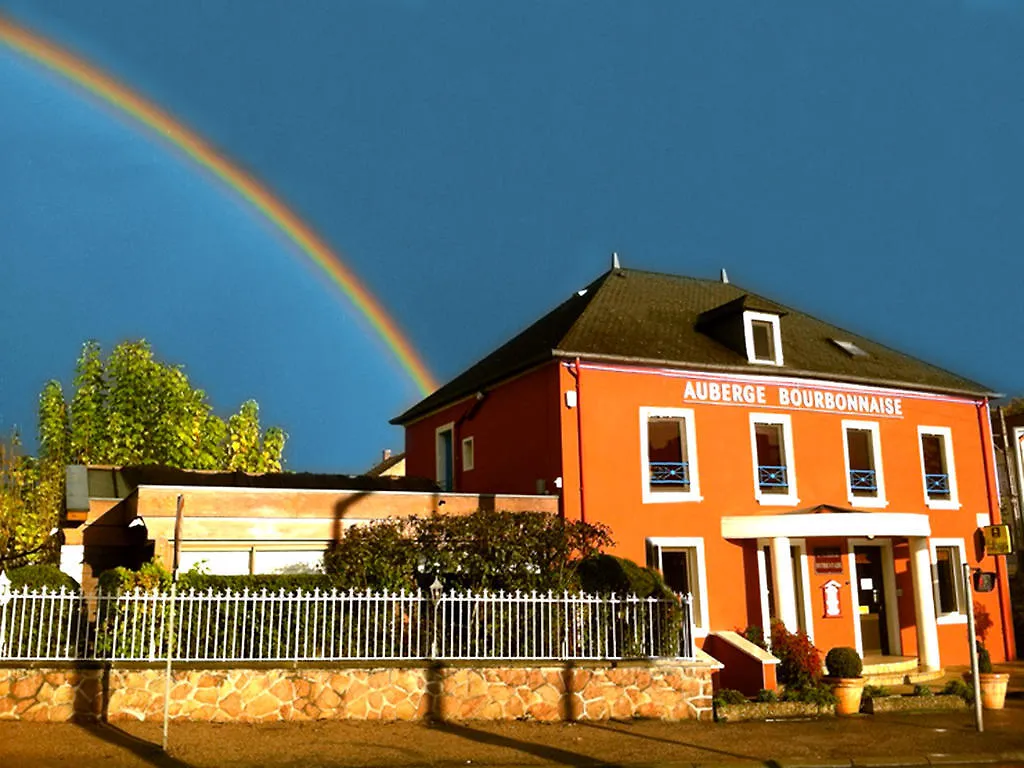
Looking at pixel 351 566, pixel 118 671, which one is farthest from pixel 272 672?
pixel 351 566

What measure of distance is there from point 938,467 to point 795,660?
Answer: 1009 centimetres

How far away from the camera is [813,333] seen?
26078 mm

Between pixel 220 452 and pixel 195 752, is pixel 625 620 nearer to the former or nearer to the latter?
pixel 195 752

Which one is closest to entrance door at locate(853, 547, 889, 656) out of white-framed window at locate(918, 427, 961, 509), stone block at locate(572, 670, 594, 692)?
white-framed window at locate(918, 427, 961, 509)

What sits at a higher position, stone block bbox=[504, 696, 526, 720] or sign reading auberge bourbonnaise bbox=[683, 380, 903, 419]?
sign reading auberge bourbonnaise bbox=[683, 380, 903, 419]

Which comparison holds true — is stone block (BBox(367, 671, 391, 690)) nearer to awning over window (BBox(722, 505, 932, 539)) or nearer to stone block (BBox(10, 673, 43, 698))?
stone block (BBox(10, 673, 43, 698))

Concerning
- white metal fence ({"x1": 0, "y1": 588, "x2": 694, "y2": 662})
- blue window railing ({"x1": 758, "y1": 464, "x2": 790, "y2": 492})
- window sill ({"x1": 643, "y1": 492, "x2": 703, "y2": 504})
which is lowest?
white metal fence ({"x1": 0, "y1": 588, "x2": 694, "y2": 662})

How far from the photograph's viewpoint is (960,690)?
52.7 ft

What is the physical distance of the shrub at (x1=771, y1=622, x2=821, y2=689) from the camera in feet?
56.3

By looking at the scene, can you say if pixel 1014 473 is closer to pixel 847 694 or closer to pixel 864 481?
pixel 864 481

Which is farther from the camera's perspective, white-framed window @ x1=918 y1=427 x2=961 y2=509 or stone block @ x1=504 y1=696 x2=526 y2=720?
white-framed window @ x1=918 y1=427 x2=961 y2=509

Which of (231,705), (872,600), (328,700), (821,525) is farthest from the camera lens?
(872,600)

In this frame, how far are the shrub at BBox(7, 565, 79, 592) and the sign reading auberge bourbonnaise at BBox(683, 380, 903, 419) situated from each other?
12835mm

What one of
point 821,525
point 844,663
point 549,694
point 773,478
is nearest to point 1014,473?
point 773,478
